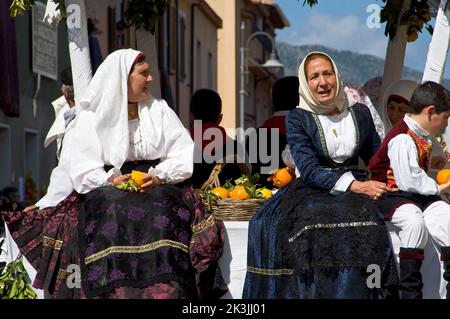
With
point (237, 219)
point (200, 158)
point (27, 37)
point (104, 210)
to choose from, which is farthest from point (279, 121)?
point (27, 37)

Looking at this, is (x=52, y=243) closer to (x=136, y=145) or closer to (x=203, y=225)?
(x=136, y=145)

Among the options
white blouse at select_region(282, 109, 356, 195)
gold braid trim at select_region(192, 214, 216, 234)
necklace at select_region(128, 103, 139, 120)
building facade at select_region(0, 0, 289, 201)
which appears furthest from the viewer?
building facade at select_region(0, 0, 289, 201)

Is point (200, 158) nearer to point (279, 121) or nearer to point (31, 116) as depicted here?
point (279, 121)

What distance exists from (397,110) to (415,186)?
188 centimetres

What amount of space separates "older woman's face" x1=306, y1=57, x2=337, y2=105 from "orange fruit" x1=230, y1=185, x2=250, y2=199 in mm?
770

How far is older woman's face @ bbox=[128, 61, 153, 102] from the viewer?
7.26 m

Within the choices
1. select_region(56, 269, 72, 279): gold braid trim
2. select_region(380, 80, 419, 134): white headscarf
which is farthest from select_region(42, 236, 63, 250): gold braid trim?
select_region(380, 80, 419, 134): white headscarf

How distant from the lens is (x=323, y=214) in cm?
661

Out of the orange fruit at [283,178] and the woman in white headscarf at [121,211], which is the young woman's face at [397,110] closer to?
the orange fruit at [283,178]

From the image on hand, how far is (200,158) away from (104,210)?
2.05m

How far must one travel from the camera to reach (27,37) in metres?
19.0

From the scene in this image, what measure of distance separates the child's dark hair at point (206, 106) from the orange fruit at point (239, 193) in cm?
173

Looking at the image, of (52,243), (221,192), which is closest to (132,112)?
(221,192)

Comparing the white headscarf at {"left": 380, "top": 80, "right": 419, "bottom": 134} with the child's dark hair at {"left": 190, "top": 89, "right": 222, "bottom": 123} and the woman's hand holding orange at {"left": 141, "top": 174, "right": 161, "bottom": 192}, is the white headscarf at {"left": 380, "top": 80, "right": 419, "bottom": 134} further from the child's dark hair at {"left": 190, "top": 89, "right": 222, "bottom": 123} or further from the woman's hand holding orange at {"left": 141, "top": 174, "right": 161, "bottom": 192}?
the woman's hand holding orange at {"left": 141, "top": 174, "right": 161, "bottom": 192}
